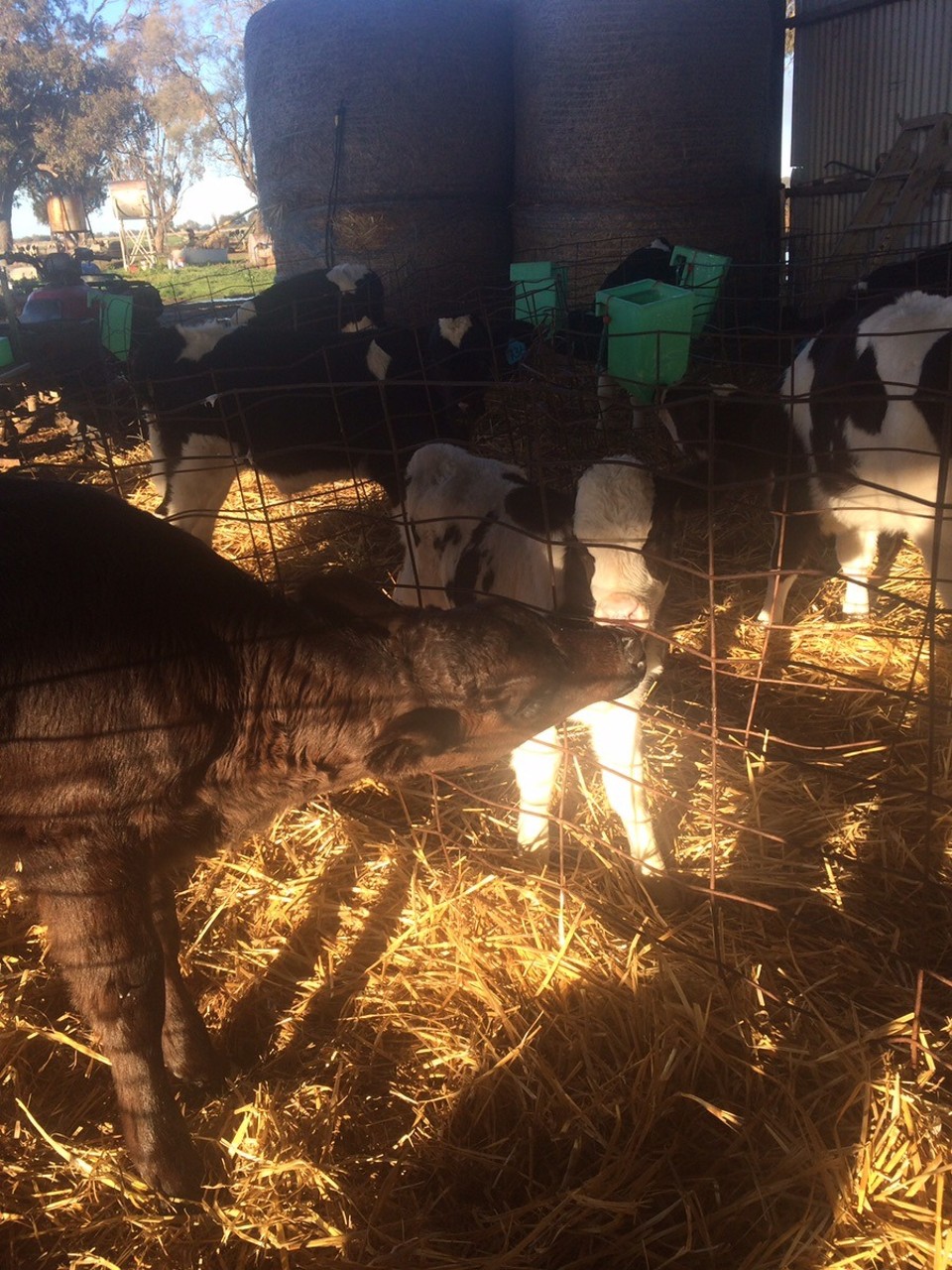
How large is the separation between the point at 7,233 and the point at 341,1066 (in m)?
41.7

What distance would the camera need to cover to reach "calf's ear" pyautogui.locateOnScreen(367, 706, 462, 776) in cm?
228

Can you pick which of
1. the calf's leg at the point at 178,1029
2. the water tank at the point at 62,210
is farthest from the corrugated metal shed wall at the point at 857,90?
the water tank at the point at 62,210

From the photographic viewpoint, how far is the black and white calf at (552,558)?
290 centimetres

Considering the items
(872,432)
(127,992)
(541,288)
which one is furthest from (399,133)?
(127,992)

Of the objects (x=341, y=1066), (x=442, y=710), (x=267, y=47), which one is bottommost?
(x=341, y=1066)

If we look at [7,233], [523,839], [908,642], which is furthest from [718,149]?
[7,233]

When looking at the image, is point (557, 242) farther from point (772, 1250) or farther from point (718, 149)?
point (772, 1250)

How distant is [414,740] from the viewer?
2309 mm

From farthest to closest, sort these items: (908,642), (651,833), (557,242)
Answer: (557,242)
(908,642)
(651,833)

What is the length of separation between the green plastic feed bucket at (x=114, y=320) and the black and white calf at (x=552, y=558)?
25.9 ft

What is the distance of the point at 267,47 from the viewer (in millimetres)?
15516

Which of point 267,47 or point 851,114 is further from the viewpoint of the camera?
point 267,47

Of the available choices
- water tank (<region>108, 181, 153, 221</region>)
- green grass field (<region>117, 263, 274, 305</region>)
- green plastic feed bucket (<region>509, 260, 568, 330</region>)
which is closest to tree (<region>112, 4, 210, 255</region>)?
water tank (<region>108, 181, 153, 221</region>)

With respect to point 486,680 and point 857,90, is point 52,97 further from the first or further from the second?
point 486,680
